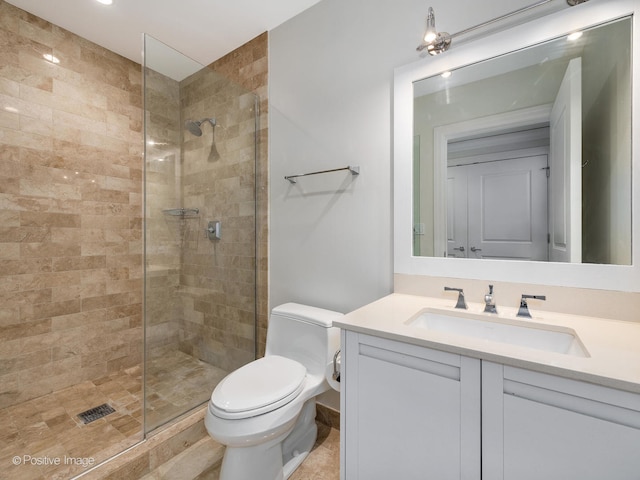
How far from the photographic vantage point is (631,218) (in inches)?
40.5

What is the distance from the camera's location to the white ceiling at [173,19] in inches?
69.4

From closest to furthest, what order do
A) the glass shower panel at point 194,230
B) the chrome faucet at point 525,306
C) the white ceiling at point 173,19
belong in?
the chrome faucet at point 525,306 < the glass shower panel at point 194,230 < the white ceiling at point 173,19

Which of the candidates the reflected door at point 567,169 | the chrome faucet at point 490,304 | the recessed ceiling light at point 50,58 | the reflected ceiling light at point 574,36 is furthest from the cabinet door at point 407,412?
the recessed ceiling light at point 50,58

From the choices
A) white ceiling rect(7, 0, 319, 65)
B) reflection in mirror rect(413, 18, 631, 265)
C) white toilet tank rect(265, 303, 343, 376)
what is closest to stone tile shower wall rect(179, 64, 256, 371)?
white ceiling rect(7, 0, 319, 65)

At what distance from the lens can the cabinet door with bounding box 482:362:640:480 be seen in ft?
2.10

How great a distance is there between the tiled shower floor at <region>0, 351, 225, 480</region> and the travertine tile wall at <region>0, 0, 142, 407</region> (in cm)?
19

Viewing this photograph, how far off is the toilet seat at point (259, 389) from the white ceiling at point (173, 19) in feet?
6.93

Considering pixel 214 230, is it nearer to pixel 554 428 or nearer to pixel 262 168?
pixel 262 168

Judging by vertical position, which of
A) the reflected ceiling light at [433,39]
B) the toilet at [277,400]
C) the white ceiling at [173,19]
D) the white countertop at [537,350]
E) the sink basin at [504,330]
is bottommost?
the toilet at [277,400]

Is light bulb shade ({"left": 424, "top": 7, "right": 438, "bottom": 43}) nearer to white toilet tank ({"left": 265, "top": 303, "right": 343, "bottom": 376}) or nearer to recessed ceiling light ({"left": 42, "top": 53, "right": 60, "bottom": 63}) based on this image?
white toilet tank ({"left": 265, "top": 303, "right": 343, "bottom": 376})

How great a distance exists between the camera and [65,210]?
2016 millimetres

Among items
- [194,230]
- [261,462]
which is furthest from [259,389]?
[194,230]

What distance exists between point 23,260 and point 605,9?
3.20 m

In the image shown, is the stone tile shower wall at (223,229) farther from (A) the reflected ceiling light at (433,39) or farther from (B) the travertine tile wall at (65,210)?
(A) the reflected ceiling light at (433,39)
